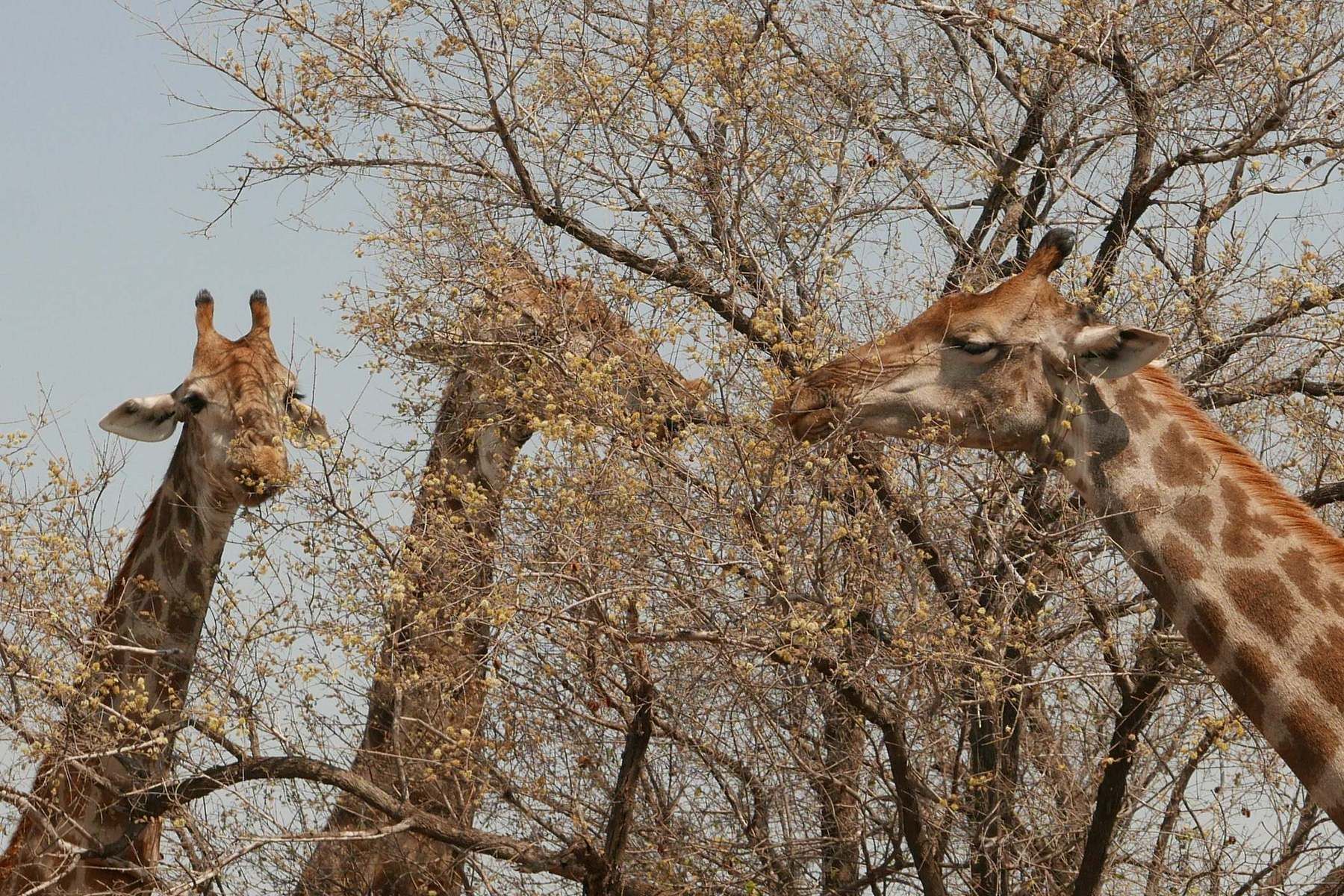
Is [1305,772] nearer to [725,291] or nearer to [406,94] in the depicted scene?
[725,291]

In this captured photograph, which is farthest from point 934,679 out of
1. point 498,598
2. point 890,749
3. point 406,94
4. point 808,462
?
point 406,94

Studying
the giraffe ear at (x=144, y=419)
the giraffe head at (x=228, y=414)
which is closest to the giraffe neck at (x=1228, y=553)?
the giraffe head at (x=228, y=414)

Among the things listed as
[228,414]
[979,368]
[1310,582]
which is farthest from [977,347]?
[228,414]

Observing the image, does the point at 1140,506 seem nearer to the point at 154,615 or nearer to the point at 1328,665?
the point at 1328,665

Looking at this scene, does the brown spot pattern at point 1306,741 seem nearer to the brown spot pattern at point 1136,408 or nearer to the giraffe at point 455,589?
the brown spot pattern at point 1136,408

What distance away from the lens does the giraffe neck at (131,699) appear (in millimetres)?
6836

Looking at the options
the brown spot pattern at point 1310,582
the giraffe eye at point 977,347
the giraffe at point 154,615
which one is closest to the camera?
the brown spot pattern at point 1310,582

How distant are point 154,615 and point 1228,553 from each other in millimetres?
4530

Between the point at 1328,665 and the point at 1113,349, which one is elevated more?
the point at 1113,349

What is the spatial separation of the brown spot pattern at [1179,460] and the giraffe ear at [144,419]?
4572mm

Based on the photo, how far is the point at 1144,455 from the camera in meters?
6.91

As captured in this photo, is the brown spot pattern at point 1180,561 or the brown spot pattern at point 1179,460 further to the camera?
the brown spot pattern at point 1179,460

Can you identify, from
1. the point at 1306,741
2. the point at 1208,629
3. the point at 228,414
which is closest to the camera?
the point at 1306,741

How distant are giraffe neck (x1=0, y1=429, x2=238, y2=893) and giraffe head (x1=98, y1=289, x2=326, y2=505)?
8cm
